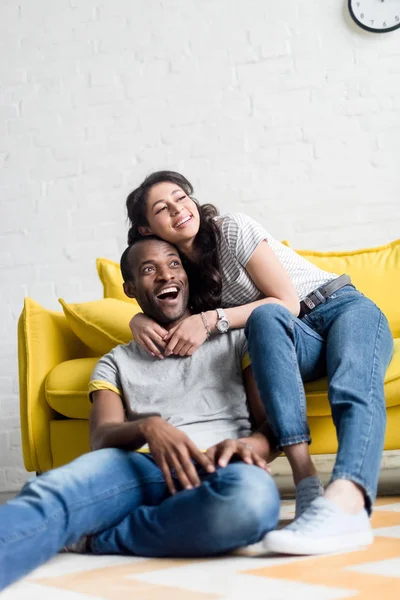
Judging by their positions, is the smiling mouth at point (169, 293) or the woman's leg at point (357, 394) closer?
the woman's leg at point (357, 394)

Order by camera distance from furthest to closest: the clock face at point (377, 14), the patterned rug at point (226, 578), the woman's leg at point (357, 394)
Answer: the clock face at point (377, 14), the woman's leg at point (357, 394), the patterned rug at point (226, 578)

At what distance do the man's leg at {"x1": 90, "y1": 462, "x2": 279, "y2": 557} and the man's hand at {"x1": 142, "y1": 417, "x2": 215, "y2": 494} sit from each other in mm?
26

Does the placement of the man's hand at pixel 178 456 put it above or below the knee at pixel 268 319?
below

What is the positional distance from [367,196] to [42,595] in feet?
7.97

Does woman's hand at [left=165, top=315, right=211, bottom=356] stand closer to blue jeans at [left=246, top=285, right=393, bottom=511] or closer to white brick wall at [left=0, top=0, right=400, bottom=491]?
blue jeans at [left=246, top=285, right=393, bottom=511]

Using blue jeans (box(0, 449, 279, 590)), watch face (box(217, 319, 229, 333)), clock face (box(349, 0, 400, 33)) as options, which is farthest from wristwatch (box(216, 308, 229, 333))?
clock face (box(349, 0, 400, 33))

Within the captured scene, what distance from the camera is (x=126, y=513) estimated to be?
4.81ft

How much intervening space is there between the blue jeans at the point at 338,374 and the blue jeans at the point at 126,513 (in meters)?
0.17

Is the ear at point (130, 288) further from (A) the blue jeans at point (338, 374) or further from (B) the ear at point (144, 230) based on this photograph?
(A) the blue jeans at point (338, 374)


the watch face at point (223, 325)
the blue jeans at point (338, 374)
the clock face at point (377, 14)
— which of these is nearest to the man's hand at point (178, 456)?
the blue jeans at point (338, 374)

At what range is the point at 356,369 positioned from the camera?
5.07 feet

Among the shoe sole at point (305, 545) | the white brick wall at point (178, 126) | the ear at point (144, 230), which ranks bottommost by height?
the shoe sole at point (305, 545)

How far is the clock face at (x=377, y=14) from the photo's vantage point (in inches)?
125

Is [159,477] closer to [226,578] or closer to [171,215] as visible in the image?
[226,578]
